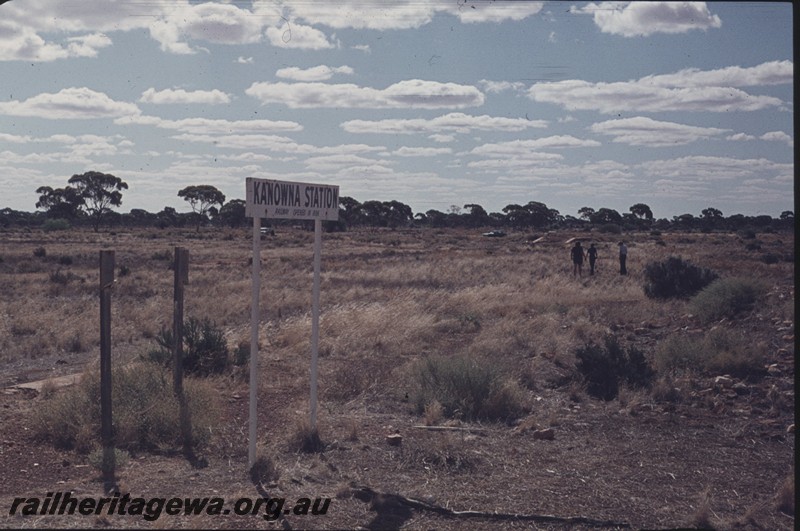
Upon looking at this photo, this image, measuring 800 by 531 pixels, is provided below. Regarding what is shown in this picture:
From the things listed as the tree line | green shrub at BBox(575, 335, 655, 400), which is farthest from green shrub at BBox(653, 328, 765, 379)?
the tree line

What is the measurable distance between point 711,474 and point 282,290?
67.7ft

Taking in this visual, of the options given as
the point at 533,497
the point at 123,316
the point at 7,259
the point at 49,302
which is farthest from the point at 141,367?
the point at 7,259

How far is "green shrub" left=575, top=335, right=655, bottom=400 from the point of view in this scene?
1170 cm

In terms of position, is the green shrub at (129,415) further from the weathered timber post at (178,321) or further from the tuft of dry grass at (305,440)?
the tuft of dry grass at (305,440)

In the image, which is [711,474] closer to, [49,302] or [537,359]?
[537,359]

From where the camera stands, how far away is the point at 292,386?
12234 millimetres

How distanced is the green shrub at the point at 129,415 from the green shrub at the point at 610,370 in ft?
17.4

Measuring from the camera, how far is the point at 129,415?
8.91 m

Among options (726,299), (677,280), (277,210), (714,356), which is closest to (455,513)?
(277,210)

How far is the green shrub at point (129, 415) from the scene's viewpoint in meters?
8.62

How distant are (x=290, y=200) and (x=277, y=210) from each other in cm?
26

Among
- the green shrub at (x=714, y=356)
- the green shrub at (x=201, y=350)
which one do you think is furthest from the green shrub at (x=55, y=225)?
the green shrub at (x=714, y=356)

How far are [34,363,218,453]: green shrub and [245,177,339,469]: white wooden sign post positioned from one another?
1074mm

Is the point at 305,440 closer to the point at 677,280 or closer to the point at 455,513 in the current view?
the point at 455,513
